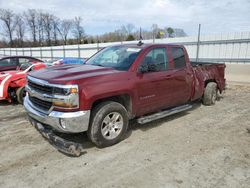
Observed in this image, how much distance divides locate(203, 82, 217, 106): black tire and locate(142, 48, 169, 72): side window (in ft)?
8.18

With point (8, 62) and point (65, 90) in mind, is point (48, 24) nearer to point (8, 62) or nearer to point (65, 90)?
point (8, 62)

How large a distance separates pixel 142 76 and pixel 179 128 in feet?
5.33

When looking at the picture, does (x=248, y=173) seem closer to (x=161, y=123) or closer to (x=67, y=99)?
(x=161, y=123)

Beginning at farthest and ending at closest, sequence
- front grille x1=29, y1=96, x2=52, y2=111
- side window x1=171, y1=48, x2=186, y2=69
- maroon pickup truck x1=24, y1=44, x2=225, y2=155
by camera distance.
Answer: side window x1=171, y1=48, x2=186, y2=69, front grille x1=29, y1=96, x2=52, y2=111, maroon pickup truck x1=24, y1=44, x2=225, y2=155

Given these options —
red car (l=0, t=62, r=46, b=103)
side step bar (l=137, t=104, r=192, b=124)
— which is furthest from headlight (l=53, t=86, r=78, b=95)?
red car (l=0, t=62, r=46, b=103)

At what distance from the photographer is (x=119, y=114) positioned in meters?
4.15

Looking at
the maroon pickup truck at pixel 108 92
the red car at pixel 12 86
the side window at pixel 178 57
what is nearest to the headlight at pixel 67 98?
the maroon pickup truck at pixel 108 92

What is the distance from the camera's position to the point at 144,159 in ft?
12.1

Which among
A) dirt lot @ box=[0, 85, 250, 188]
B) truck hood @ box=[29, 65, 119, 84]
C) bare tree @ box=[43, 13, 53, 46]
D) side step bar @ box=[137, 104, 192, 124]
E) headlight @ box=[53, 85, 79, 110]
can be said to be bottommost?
dirt lot @ box=[0, 85, 250, 188]

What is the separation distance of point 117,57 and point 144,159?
7.49 ft

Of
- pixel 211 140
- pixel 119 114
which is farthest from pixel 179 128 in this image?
pixel 119 114

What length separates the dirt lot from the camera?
3104mm

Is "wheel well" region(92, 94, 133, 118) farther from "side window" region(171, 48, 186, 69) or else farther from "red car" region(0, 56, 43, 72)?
"red car" region(0, 56, 43, 72)

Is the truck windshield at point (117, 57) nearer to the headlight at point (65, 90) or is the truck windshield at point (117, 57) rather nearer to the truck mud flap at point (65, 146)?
the headlight at point (65, 90)
